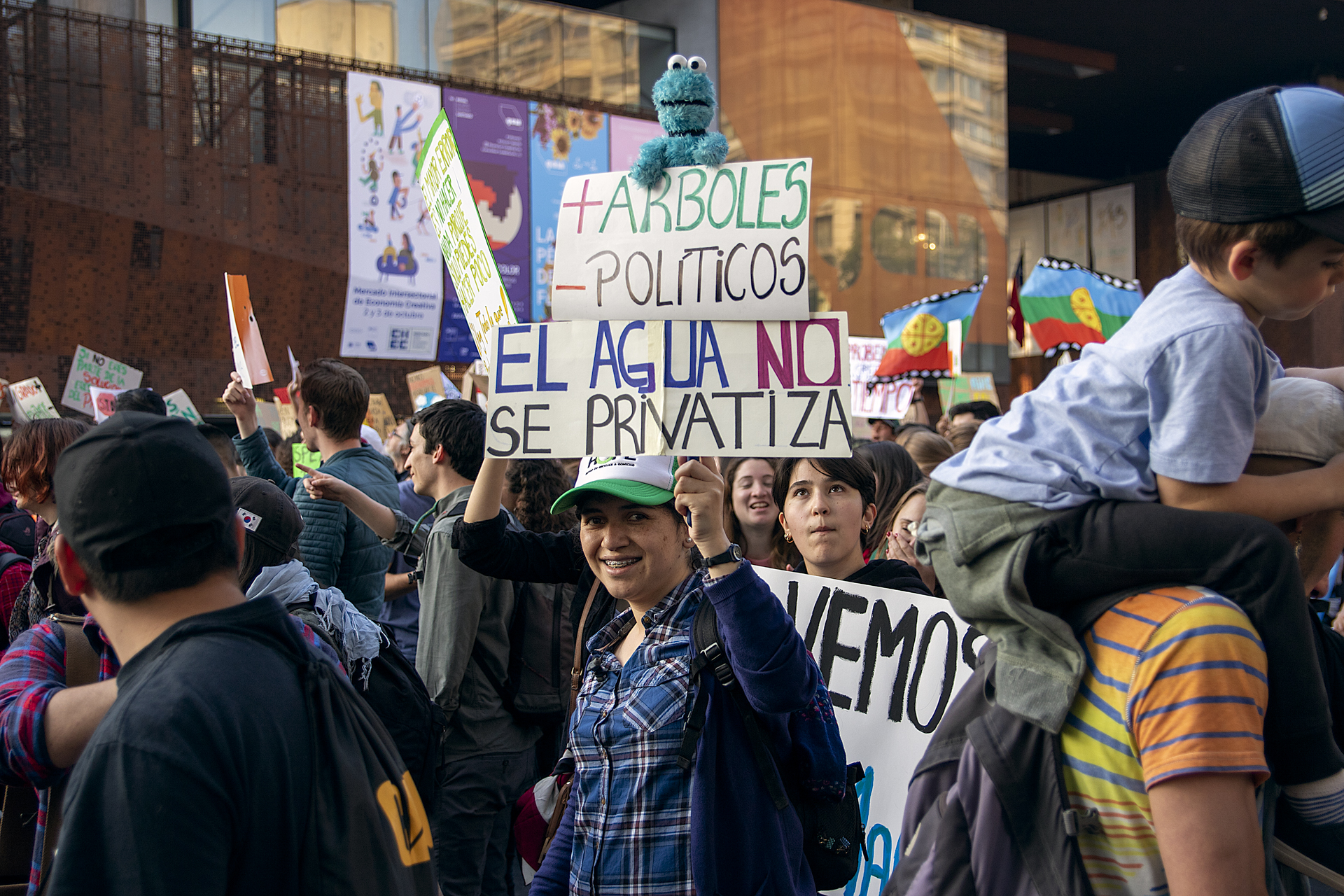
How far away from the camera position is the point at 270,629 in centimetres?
162

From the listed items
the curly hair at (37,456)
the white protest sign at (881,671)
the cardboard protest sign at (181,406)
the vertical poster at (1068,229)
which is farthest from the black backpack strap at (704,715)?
the vertical poster at (1068,229)

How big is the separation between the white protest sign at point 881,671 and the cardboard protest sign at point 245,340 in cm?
289

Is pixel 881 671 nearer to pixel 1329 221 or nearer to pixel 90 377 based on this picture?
pixel 1329 221

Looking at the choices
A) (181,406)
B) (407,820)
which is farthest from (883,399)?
(407,820)

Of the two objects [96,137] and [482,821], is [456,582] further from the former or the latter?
[96,137]

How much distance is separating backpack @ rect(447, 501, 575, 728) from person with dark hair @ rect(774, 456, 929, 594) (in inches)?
40.5

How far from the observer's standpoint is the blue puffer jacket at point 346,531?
4355 mm

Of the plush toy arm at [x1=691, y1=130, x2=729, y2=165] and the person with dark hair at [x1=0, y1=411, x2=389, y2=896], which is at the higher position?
the plush toy arm at [x1=691, y1=130, x2=729, y2=165]

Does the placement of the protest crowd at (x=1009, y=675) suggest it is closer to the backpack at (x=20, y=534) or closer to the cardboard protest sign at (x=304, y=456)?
the backpack at (x=20, y=534)

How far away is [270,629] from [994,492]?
1.07 meters

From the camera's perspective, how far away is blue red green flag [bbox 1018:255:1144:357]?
9.54 meters

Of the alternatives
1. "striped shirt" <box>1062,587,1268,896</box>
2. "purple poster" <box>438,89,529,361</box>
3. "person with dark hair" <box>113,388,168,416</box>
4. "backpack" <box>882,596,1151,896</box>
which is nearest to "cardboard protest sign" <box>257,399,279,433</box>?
"person with dark hair" <box>113,388,168,416</box>

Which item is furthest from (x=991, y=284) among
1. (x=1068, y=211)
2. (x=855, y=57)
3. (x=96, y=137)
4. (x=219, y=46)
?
(x=96, y=137)

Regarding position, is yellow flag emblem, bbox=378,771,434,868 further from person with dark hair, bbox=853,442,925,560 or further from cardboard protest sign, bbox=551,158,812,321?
person with dark hair, bbox=853,442,925,560
